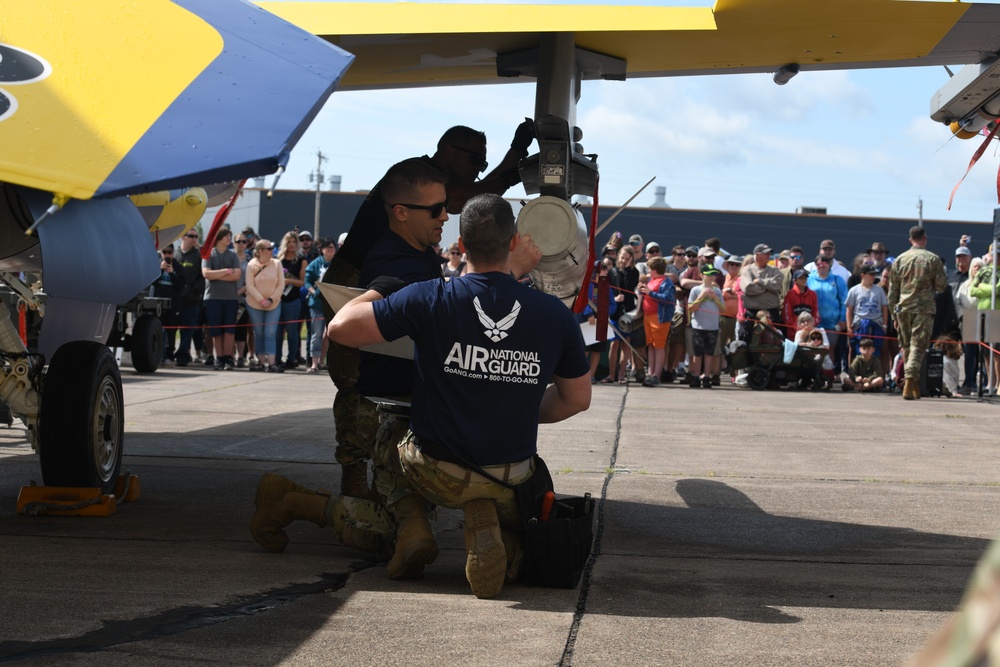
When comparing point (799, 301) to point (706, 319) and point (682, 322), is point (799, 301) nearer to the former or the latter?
point (706, 319)

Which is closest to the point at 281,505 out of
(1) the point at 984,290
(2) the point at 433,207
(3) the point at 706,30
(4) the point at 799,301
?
(2) the point at 433,207

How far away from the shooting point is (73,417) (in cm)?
627

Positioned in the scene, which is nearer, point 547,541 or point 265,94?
point 547,541

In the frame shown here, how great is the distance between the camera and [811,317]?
57.2 feet

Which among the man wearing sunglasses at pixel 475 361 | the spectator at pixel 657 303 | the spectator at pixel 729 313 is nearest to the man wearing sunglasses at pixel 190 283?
the spectator at pixel 657 303

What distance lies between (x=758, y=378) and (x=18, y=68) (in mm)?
14229

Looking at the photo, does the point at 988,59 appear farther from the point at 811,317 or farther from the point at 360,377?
the point at 811,317

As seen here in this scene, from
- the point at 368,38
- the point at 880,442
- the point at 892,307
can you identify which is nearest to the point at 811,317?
the point at 892,307

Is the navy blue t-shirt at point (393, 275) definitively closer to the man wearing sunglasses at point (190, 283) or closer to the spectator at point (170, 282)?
the man wearing sunglasses at point (190, 283)

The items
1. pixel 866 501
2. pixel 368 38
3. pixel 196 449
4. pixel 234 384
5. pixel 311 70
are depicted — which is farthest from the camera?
pixel 234 384

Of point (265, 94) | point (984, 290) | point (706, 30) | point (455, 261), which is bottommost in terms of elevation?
point (984, 290)

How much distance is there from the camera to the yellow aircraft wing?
20.7 ft

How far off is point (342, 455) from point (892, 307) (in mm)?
12356

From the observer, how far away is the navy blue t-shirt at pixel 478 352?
481 cm
